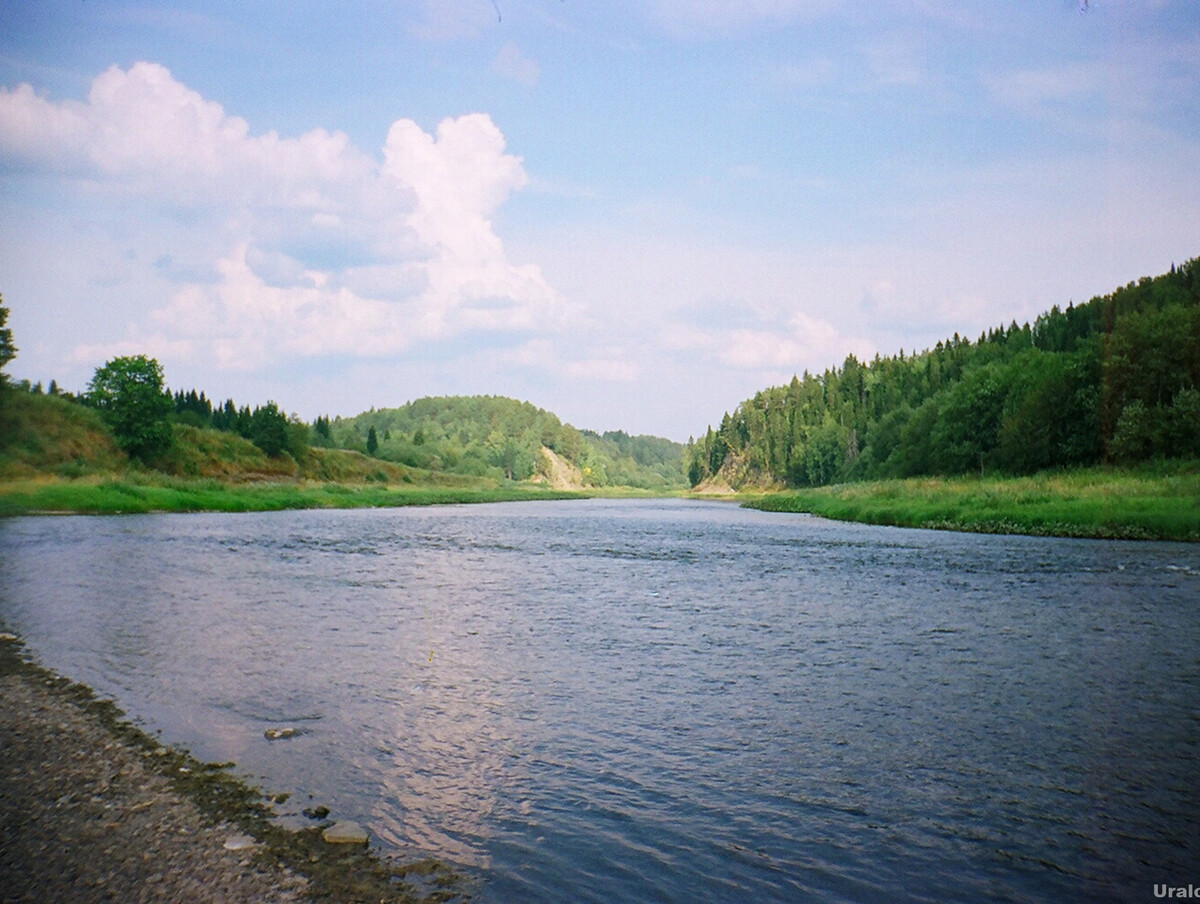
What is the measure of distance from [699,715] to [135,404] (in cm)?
9543

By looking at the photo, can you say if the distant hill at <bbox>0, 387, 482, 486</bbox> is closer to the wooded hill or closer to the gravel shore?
the gravel shore

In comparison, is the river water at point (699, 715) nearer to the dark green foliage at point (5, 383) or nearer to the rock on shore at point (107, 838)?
the rock on shore at point (107, 838)

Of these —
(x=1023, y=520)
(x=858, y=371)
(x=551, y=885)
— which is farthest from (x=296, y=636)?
(x=858, y=371)

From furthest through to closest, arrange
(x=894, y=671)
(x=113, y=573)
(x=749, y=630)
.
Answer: (x=113, y=573) → (x=749, y=630) → (x=894, y=671)

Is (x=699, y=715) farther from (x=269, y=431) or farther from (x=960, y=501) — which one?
(x=269, y=431)

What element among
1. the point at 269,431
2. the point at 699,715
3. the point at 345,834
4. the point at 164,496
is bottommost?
the point at 699,715

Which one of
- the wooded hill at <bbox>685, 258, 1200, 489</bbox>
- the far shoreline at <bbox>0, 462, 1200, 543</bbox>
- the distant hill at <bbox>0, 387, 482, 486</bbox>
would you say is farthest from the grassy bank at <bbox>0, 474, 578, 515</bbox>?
the wooded hill at <bbox>685, 258, 1200, 489</bbox>

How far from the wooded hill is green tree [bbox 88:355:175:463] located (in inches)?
3706

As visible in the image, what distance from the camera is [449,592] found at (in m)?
26.8

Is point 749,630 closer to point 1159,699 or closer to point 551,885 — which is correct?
point 1159,699

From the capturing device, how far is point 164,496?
74.6m

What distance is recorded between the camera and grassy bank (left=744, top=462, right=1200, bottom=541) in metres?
43.7

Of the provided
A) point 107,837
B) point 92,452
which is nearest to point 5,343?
point 92,452

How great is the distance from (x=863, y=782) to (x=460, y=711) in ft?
20.9
